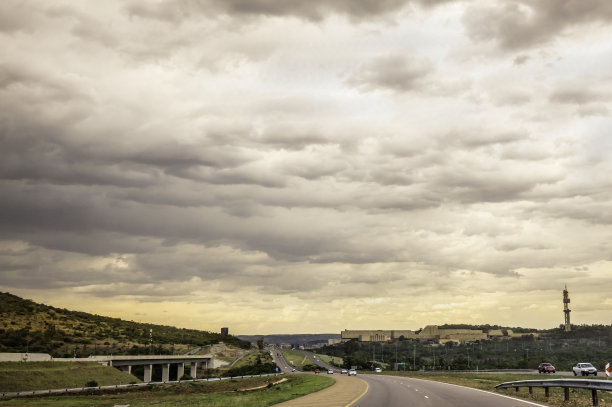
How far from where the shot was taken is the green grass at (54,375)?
75062 mm

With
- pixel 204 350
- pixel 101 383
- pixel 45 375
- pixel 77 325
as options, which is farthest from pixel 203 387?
pixel 204 350

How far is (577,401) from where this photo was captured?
31.7 meters

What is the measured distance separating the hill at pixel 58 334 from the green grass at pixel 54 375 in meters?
23.2

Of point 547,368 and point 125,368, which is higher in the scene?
point 547,368

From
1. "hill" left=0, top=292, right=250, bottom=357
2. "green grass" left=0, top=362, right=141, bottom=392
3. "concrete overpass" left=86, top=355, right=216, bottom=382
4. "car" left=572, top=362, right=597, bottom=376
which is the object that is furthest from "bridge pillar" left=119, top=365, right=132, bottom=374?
"car" left=572, top=362, right=597, bottom=376

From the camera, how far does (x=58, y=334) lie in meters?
146

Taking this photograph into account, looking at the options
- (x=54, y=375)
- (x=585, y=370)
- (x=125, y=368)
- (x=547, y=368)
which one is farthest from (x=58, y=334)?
(x=585, y=370)

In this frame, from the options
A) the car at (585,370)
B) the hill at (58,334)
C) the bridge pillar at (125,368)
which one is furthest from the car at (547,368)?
the hill at (58,334)

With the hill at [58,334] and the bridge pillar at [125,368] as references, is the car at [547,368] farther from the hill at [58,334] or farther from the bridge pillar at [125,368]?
the hill at [58,334]

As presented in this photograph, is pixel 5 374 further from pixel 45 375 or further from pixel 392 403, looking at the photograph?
pixel 392 403

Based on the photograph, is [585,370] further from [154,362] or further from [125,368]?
[154,362]

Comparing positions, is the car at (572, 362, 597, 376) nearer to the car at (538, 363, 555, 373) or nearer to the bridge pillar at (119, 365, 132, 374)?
the car at (538, 363, 555, 373)

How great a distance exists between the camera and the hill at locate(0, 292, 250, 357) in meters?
129

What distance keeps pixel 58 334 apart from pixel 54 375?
6926cm
